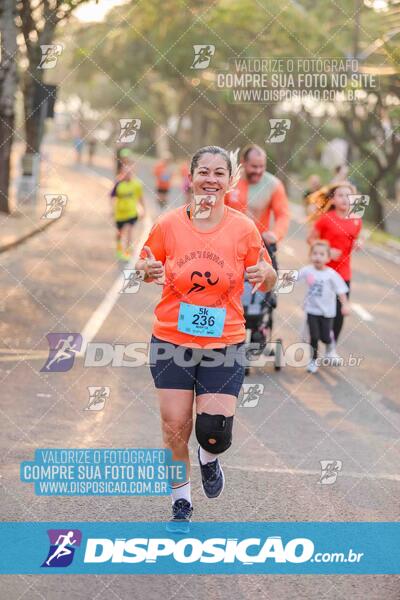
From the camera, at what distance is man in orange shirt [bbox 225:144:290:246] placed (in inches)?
405

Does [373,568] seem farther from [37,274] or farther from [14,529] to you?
[37,274]

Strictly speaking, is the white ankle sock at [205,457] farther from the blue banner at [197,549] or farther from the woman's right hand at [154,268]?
the woman's right hand at [154,268]

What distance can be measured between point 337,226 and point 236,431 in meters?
3.58

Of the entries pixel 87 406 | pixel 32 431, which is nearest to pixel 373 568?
pixel 32 431

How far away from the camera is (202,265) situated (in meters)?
5.91

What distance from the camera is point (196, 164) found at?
5.96 m

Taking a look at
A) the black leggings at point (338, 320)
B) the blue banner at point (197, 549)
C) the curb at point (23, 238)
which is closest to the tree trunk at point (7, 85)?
the curb at point (23, 238)

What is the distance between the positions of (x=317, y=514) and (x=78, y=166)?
184ft

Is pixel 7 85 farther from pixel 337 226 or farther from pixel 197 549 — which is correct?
pixel 197 549

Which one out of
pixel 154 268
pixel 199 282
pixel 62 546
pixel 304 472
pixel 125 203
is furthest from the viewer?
pixel 125 203

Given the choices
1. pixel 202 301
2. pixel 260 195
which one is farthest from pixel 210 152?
pixel 260 195

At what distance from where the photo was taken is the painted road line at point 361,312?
15.6 m

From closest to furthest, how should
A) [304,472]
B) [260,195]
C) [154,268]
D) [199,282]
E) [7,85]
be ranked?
[154,268]
[199,282]
[304,472]
[260,195]
[7,85]

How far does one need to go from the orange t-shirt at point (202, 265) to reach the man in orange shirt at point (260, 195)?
423 centimetres
